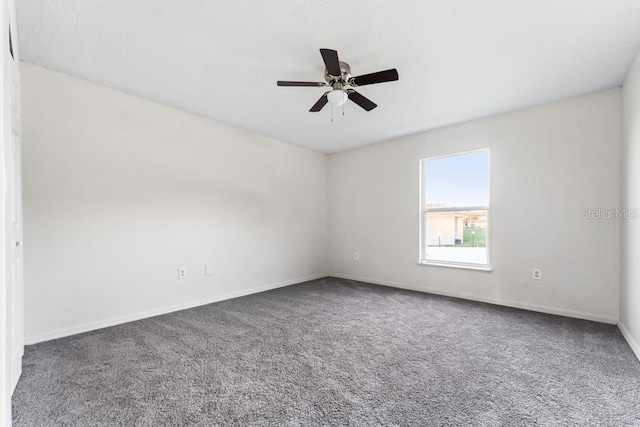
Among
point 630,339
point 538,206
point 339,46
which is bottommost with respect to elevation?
point 630,339

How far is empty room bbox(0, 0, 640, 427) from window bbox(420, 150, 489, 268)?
3cm

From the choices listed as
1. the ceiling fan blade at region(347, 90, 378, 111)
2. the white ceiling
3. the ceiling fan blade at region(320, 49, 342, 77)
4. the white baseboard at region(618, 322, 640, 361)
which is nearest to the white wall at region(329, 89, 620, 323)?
the white baseboard at region(618, 322, 640, 361)

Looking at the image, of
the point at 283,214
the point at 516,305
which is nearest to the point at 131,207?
the point at 283,214

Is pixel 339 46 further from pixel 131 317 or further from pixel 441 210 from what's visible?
pixel 131 317

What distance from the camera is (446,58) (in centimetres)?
244

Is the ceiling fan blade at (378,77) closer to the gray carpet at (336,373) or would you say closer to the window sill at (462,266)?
the gray carpet at (336,373)

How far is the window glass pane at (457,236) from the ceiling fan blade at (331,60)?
2.84 meters

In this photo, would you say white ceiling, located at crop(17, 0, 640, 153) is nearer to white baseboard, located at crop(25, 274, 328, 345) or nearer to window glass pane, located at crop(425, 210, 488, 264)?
window glass pane, located at crop(425, 210, 488, 264)

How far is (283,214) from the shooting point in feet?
15.6

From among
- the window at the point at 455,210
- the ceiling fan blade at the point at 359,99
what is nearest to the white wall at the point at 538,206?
the window at the point at 455,210

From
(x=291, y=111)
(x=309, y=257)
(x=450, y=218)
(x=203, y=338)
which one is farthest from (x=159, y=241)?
(x=450, y=218)

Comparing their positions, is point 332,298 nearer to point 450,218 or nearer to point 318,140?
point 450,218

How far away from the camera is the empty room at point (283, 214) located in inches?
71.4

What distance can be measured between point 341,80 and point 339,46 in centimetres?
25
